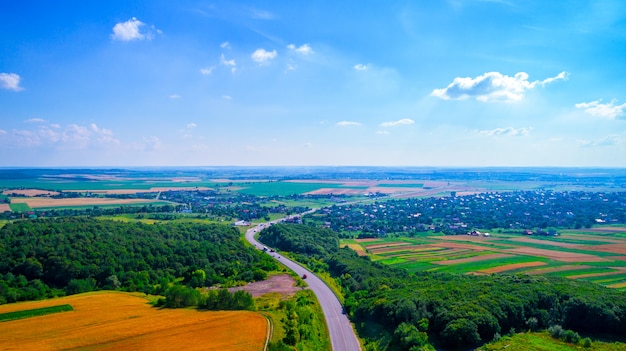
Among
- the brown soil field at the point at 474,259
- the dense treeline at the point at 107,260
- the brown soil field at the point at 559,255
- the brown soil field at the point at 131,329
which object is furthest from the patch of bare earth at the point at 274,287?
the brown soil field at the point at 559,255

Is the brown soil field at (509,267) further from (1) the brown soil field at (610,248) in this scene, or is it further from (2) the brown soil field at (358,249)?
(2) the brown soil field at (358,249)

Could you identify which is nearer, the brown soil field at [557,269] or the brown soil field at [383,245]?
the brown soil field at [557,269]

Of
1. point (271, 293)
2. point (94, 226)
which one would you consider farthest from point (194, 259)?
point (94, 226)

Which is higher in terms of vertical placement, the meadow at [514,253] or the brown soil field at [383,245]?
the meadow at [514,253]

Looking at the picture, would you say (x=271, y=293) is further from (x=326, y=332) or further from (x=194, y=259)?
(x=194, y=259)

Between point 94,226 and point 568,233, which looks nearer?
point 94,226

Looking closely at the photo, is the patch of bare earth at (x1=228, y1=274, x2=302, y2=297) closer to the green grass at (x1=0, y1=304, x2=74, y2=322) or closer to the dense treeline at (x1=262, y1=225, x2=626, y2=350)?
the dense treeline at (x1=262, y1=225, x2=626, y2=350)

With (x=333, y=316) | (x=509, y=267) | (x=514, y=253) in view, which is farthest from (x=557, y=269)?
(x=333, y=316)
